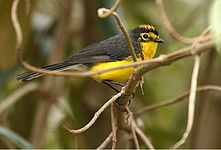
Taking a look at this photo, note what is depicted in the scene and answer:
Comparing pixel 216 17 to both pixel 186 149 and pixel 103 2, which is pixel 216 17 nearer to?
pixel 103 2

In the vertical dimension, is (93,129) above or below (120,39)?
below

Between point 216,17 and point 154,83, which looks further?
point 154,83

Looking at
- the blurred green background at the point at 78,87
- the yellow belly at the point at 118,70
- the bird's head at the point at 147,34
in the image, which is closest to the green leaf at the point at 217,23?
the blurred green background at the point at 78,87

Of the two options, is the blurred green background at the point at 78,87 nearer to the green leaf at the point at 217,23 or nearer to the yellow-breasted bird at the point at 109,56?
the yellow-breasted bird at the point at 109,56

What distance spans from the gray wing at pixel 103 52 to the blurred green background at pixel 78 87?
119mm

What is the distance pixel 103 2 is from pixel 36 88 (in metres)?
0.90

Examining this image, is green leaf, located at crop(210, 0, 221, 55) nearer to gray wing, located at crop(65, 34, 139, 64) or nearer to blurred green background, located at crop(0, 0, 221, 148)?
blurred green background, located at crop(0, 0, 221, 148)

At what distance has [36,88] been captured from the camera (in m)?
2.94

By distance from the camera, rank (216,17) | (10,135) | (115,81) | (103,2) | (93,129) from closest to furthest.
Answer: (216,17) → (10,135) → (103,2) → (115,81) → (93,129)

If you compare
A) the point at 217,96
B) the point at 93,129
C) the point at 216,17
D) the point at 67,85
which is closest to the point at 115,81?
the point at 93,129

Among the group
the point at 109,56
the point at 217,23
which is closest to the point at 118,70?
the point at 109,56

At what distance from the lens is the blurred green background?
2854 millimetres

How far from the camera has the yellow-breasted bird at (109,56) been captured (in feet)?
8.75

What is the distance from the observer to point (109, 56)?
2.82 m
